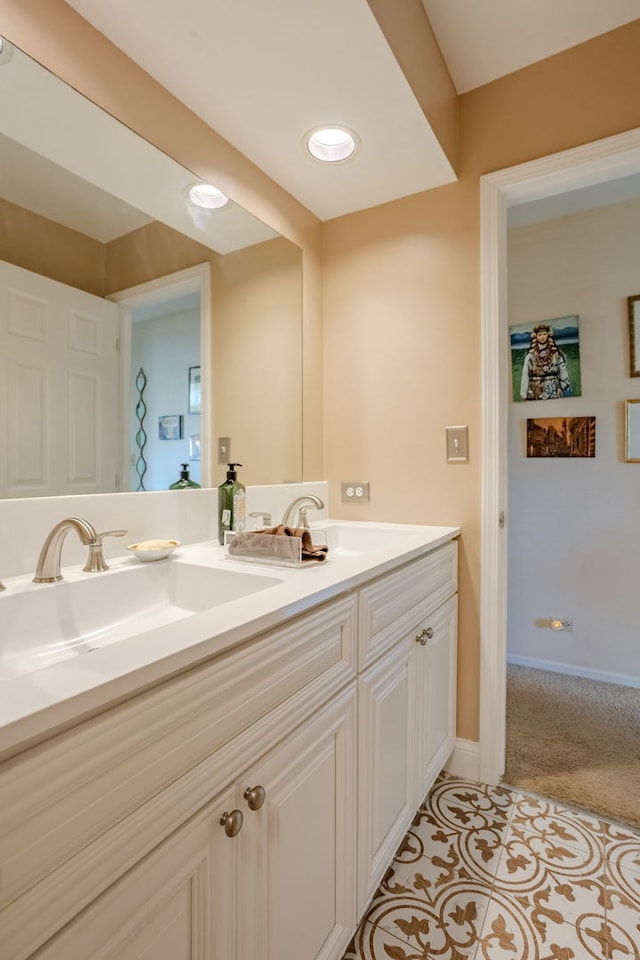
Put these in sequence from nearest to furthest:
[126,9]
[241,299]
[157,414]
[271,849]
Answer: [271,849] → [126,9] → [157,414] → [241,299]

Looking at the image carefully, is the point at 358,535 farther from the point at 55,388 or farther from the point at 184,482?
the point at 55,388

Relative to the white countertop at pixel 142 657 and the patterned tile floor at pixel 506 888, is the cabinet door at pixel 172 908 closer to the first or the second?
the white countertop at pixel 142 657

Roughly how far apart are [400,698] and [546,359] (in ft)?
6.94

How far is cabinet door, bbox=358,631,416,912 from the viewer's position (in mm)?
1034

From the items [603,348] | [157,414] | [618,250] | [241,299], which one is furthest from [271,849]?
[618,250]

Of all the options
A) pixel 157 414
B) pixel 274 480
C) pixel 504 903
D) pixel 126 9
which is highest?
pixel 126 9

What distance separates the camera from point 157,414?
4.28 feet

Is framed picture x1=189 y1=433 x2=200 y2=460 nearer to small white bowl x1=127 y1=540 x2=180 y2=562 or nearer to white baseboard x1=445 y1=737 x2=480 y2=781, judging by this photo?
small white bowl x1=127 y1=540 x2=180 y2=562

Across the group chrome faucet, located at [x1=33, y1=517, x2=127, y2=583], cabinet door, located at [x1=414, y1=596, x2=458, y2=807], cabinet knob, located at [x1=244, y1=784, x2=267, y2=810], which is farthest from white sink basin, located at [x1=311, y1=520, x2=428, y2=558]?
cabinet knob, located at [x1=244, y1=784, x2=267, y2=810]

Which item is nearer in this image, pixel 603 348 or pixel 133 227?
pixel 133 227

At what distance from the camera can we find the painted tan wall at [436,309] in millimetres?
1521

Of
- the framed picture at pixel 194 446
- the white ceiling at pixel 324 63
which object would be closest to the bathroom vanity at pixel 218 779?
the framed picture at pixel 194 446

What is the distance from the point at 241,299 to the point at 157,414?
0.58 metres

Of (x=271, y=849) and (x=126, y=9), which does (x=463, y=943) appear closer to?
(x=271, y=849)
